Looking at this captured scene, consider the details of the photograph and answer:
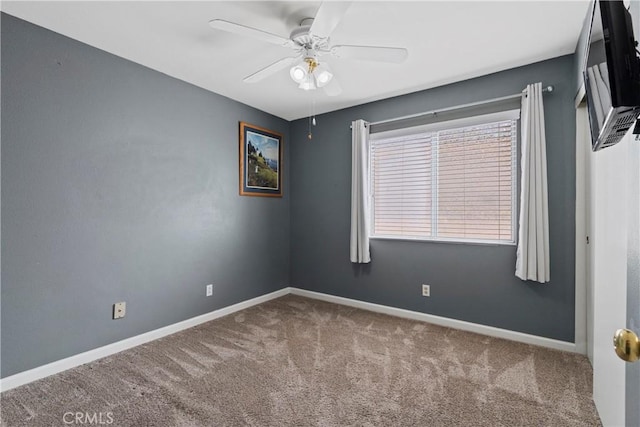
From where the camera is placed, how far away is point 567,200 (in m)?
2.44

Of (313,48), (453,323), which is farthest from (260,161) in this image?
(453,323)

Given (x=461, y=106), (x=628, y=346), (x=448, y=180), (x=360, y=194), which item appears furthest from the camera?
(x=360, y=194)

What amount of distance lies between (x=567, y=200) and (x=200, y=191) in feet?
10.7

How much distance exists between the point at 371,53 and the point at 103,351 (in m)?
2.94

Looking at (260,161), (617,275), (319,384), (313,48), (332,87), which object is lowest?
(319,384)

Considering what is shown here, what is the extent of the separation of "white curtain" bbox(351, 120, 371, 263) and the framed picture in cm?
107

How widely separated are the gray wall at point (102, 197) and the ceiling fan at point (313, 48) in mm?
1125

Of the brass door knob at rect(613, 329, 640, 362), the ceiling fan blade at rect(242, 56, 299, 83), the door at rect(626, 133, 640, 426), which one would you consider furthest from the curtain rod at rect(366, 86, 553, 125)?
the brass door knob at rect(613, 329, 640, 362)

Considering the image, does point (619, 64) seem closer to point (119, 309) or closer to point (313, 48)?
point (313, 48)

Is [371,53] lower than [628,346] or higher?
higher

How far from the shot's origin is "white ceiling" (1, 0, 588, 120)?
1.88m

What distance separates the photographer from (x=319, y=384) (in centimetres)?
200

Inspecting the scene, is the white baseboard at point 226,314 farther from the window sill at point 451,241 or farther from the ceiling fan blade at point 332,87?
the ceiling fan blade at point 332,87

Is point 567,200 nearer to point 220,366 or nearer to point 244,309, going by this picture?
point 220,366
